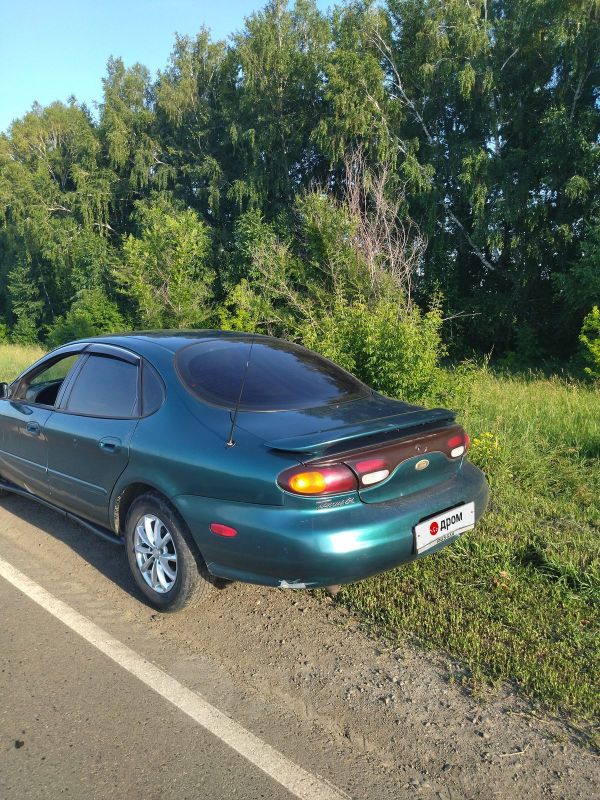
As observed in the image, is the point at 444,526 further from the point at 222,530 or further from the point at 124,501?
the point at 124,501

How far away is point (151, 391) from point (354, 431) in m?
1.35

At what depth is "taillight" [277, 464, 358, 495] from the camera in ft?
10.3

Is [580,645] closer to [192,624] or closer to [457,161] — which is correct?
[192,624]

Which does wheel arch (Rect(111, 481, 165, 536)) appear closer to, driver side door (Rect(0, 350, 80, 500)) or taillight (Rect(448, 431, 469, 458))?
driver side door (Rect(0, 350, 80, 500))

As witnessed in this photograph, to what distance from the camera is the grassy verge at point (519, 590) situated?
3.12 meters

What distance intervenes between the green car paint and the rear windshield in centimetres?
6

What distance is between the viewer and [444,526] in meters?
3.58

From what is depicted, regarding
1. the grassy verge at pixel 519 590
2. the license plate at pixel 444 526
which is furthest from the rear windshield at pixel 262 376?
the grassy verge at pixel 519 590

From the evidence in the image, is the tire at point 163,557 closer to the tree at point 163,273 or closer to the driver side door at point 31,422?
the driver side door at point 31,422

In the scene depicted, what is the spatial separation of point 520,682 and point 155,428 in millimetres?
2314

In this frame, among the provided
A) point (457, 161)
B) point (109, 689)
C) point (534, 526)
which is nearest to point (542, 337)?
point (457, 161)

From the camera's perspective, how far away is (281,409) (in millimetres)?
3717

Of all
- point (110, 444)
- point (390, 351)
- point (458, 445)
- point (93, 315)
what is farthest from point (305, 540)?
point (93, 315)

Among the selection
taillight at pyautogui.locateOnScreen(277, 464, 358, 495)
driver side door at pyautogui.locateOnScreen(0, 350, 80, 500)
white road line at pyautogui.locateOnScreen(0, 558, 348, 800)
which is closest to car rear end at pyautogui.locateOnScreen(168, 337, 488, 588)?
taillight at pyautogui.locateOnScreen(277, 464, 358, 495)
